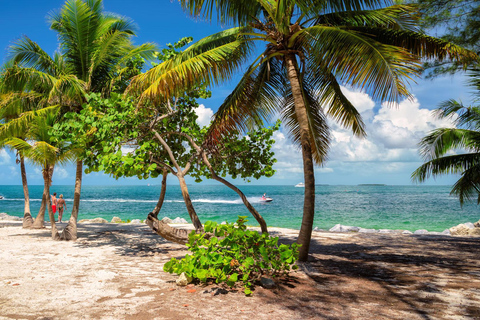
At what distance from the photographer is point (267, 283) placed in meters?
5.23

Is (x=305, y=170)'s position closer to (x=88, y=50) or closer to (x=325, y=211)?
(x=88, y=50)

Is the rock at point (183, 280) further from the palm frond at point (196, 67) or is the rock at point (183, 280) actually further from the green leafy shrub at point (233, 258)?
the palm frond at point (196, 67)

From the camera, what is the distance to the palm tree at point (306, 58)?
5.68 m

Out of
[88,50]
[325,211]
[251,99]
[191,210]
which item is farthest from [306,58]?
[325,211]

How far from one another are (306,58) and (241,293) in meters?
5.27

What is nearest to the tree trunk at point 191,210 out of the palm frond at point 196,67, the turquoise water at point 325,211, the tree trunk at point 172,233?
the tree trunk at point 172,233

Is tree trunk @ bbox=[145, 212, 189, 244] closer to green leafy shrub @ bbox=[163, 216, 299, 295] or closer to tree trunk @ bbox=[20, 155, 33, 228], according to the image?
green leafy shrub @ bbox=[163, 216, 299, 295]

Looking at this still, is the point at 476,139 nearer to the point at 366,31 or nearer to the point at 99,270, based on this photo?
the point at 366,31

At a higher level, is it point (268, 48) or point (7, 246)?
point (268, 48)

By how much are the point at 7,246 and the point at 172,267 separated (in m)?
6.44

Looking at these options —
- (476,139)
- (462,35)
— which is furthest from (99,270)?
(476,139)

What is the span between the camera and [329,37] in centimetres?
592

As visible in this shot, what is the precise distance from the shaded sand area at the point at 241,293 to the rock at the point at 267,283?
0.40 feet

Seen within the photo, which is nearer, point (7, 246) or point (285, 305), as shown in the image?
point (285, 305)
